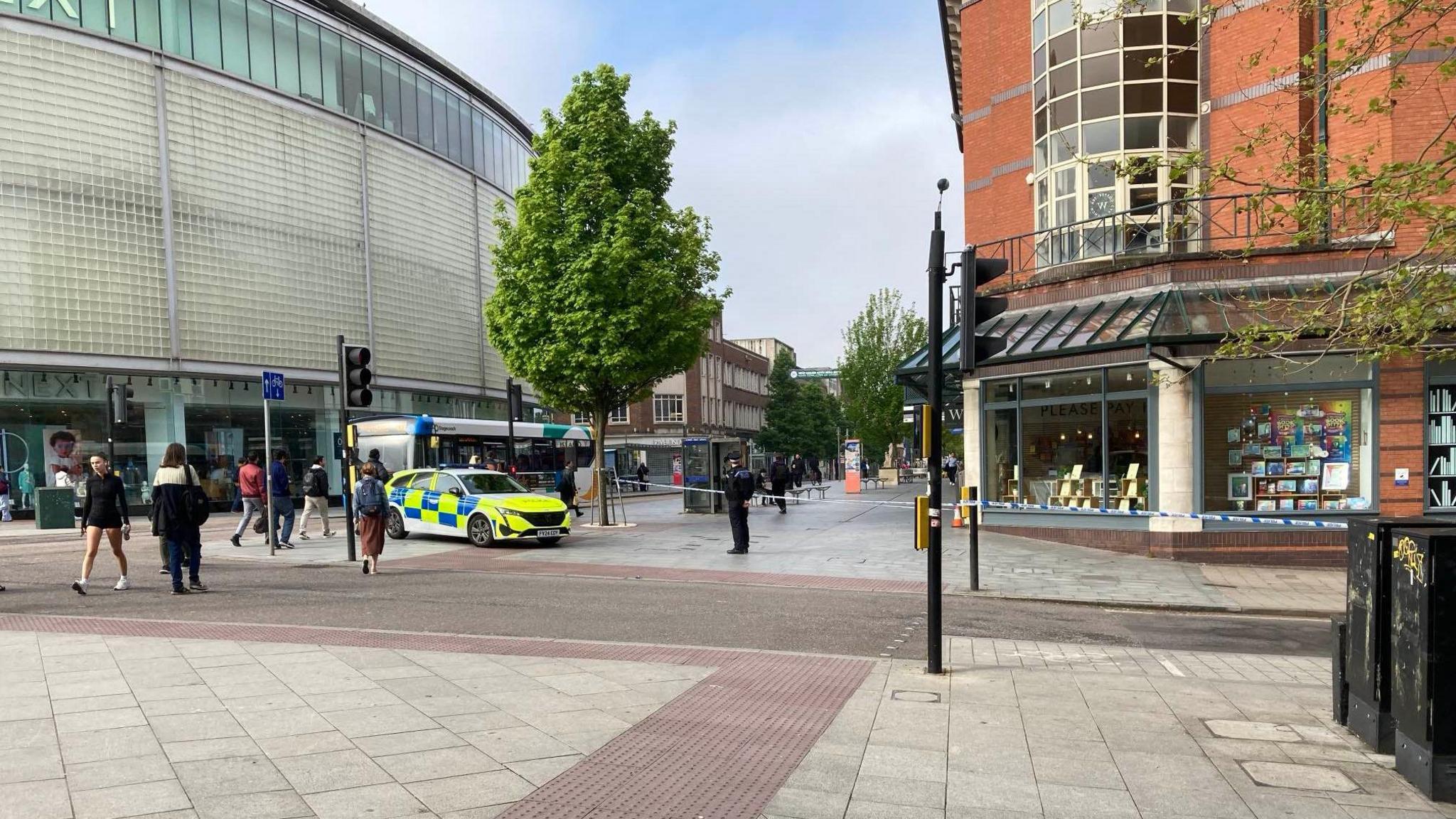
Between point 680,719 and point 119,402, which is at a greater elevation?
point 119,402

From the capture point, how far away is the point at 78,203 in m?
27.0

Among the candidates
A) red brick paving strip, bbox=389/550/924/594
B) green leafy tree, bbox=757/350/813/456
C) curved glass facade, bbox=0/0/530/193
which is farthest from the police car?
green leafy tree, bbox=757/350/813/456

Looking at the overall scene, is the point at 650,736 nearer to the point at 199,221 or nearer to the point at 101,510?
the point at 101,510

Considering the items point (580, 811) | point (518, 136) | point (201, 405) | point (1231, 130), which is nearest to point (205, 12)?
point (201, 405)

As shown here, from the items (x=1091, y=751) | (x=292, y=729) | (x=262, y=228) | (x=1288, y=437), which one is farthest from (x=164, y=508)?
(x=262, y=228)

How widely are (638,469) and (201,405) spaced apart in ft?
57.4

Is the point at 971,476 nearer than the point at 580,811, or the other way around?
the point at 580,811

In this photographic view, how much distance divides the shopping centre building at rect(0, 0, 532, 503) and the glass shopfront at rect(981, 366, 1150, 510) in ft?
52.8

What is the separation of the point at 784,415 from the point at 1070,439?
199 ft

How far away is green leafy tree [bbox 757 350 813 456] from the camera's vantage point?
7731 cm

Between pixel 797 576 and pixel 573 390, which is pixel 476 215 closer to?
pixel 573 390

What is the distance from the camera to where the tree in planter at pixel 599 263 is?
20.2 metres

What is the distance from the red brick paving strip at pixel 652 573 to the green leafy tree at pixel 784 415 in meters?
62.3

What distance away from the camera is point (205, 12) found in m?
30.2
